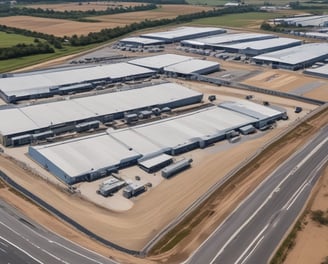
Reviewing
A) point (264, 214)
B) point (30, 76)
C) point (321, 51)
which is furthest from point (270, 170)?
point (321, 51)

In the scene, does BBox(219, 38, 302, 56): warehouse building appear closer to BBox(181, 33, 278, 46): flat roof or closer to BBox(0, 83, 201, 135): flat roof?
BBox(181, 33, 278, 46): flat roof

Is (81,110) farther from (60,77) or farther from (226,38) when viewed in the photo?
(226,38)

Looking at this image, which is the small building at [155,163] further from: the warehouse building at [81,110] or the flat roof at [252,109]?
the flat roof at [252,109]

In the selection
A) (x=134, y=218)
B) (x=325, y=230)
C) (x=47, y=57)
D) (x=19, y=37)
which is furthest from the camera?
(x=19, y=37)

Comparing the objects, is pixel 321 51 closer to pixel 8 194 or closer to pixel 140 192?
pixel 140 192

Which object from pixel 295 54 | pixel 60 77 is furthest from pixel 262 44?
pixel 60 77

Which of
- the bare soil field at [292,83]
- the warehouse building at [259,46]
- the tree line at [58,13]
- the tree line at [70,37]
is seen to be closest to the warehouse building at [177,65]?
the bare soil field at [292,83]
